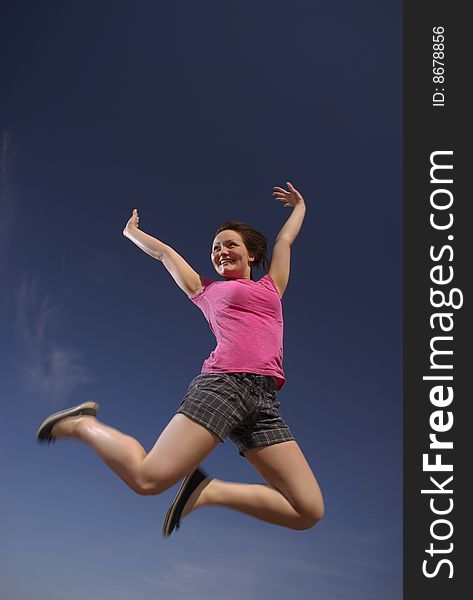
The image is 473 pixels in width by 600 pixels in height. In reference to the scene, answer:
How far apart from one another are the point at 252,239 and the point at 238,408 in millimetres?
1222

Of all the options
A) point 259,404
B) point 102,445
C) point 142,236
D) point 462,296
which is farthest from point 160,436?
point 462,296

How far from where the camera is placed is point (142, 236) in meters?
4.51

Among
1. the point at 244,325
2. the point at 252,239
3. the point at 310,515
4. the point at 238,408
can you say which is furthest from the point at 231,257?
the point at 310,515

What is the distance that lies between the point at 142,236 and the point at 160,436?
1.42 meters

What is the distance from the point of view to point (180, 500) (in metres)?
3.75

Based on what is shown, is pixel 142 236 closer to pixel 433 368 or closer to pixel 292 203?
pixel 292 203

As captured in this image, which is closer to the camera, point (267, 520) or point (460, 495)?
point (267, 520)

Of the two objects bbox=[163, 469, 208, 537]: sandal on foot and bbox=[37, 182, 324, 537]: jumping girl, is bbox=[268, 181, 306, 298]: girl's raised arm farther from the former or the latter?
bbox=[163, 469, 208, 537]: sandal on foot

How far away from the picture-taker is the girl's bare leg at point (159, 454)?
351 centimetres

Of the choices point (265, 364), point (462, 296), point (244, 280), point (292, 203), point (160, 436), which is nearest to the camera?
point (160, 436)

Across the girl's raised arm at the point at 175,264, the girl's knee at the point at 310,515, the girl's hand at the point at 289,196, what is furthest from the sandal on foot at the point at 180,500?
the girl's hand at the point at 289,196

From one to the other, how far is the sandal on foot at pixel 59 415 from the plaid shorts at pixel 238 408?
1.87 feet

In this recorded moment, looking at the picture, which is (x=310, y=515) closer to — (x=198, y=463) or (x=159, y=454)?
(x=198, y=463)

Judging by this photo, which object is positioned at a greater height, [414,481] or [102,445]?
[414,481]
